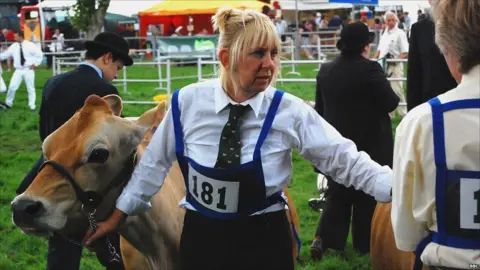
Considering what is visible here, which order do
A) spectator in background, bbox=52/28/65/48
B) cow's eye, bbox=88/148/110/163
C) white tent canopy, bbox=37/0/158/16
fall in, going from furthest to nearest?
white tent canopy, bbox=37/0/158/16 → spectator in background, bbox=52/28/65/48 → cow's eye, bbox=88/148/110/163

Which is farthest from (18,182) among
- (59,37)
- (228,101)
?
(59,37)

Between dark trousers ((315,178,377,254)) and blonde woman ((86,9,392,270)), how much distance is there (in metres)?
3.64

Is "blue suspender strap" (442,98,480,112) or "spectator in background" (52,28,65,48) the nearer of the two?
"blue suspender strap" (442,98,480,112)

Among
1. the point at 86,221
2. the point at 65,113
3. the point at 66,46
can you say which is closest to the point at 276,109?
the point at 86,221

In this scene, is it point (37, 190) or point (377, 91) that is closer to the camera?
point (37, 190)

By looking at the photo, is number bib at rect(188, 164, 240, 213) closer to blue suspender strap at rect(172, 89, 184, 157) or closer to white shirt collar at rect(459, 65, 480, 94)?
blue suspender strap at rect(172, 89, 184, 157)

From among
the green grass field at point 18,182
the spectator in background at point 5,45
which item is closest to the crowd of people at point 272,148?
the green grass field at point 18,182

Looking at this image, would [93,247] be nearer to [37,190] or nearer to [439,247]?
[37,190]

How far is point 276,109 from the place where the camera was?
335 centimetres

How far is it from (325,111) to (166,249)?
11.4 ft

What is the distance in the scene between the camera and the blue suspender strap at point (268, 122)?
128 inches

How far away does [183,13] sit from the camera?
122ft

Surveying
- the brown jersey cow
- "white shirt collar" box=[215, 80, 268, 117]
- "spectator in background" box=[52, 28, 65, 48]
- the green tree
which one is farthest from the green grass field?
the green tree

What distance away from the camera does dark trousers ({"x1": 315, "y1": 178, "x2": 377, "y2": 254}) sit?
7.05 metres
